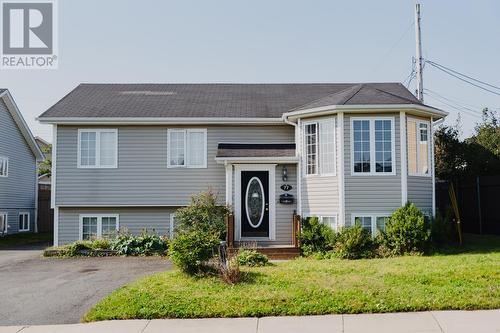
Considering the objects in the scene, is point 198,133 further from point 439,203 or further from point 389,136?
point 439,203

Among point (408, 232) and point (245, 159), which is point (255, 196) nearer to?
point (245, 159)

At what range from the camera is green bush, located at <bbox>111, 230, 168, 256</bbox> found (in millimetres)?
14938

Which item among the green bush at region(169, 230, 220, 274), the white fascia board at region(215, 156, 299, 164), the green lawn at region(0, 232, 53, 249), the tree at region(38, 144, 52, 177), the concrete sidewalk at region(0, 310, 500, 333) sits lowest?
the green lawn at region(0, 232, 53, 249)

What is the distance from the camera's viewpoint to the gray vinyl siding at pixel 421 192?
47.6 feet

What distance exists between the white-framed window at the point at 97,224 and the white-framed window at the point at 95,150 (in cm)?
180

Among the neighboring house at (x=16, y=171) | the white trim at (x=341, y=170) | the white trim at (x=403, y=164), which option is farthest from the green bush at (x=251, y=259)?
the neighboring house at (x=16, y=171)

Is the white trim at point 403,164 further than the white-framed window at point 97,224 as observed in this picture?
No

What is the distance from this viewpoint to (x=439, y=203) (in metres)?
19.5

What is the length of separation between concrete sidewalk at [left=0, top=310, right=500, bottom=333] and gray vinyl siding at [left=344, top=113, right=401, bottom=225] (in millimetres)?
6898

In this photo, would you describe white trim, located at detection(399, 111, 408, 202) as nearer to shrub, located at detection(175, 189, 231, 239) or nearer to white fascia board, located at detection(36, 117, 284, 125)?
white fascia board, located at detection(36, 117, 284, 125)

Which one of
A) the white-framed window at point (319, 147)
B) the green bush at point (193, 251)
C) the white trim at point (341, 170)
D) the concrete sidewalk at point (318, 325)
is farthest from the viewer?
the white-framed window at point (319, 147)

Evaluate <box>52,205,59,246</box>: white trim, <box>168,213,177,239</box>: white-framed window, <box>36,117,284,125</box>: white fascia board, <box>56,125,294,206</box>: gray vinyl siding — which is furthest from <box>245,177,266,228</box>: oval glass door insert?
<box>52,205,59,246</box>: white trim

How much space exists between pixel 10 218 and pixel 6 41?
10462 mm

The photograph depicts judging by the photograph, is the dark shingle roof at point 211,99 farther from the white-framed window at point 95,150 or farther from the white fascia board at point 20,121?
the white fascia board at point 20,121
